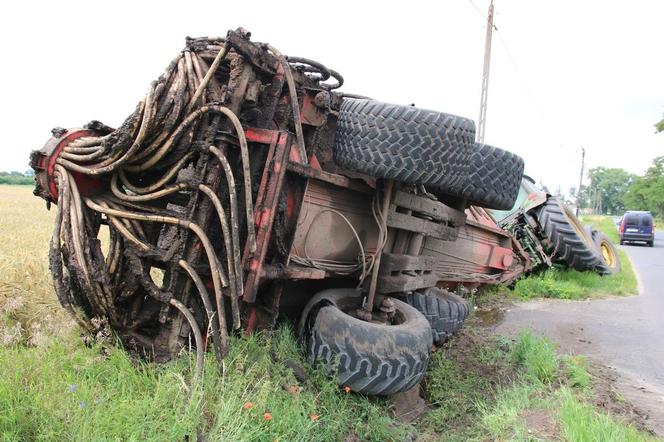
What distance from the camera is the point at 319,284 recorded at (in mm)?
3752

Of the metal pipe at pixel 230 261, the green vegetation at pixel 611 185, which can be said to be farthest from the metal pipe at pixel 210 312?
the green vegetation at pixel 611 185

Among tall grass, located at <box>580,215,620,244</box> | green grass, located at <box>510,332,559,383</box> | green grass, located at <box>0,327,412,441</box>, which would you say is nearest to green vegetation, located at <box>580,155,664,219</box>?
tall grass, located at <box>580,215,620,244</box>

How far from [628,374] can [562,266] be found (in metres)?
4.85

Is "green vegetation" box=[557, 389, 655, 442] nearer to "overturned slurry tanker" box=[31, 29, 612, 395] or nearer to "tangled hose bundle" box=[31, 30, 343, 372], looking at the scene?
"overturned slurry tanker" box=[31, 29, 612, 395]

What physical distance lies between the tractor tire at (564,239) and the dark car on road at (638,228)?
18.4 m

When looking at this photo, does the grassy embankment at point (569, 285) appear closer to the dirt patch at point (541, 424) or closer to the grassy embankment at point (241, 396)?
the grassy embankment at point (241, 396)

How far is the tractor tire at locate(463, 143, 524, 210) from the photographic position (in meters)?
3.62

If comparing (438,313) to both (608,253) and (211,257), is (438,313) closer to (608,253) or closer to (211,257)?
(211,257)

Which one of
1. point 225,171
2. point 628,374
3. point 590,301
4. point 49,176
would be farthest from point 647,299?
point 49,176

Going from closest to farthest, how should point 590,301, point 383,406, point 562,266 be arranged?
point 383,406, point 590,301, point 562,266

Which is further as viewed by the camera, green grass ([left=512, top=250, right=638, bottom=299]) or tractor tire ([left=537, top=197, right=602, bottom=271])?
tractor tire ([left=537, top=197, right=602, bottom=271])

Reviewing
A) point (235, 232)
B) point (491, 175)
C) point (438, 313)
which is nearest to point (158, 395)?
point (235, 232)

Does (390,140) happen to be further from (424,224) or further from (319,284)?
(319,284)

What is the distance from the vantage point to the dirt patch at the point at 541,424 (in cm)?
250
